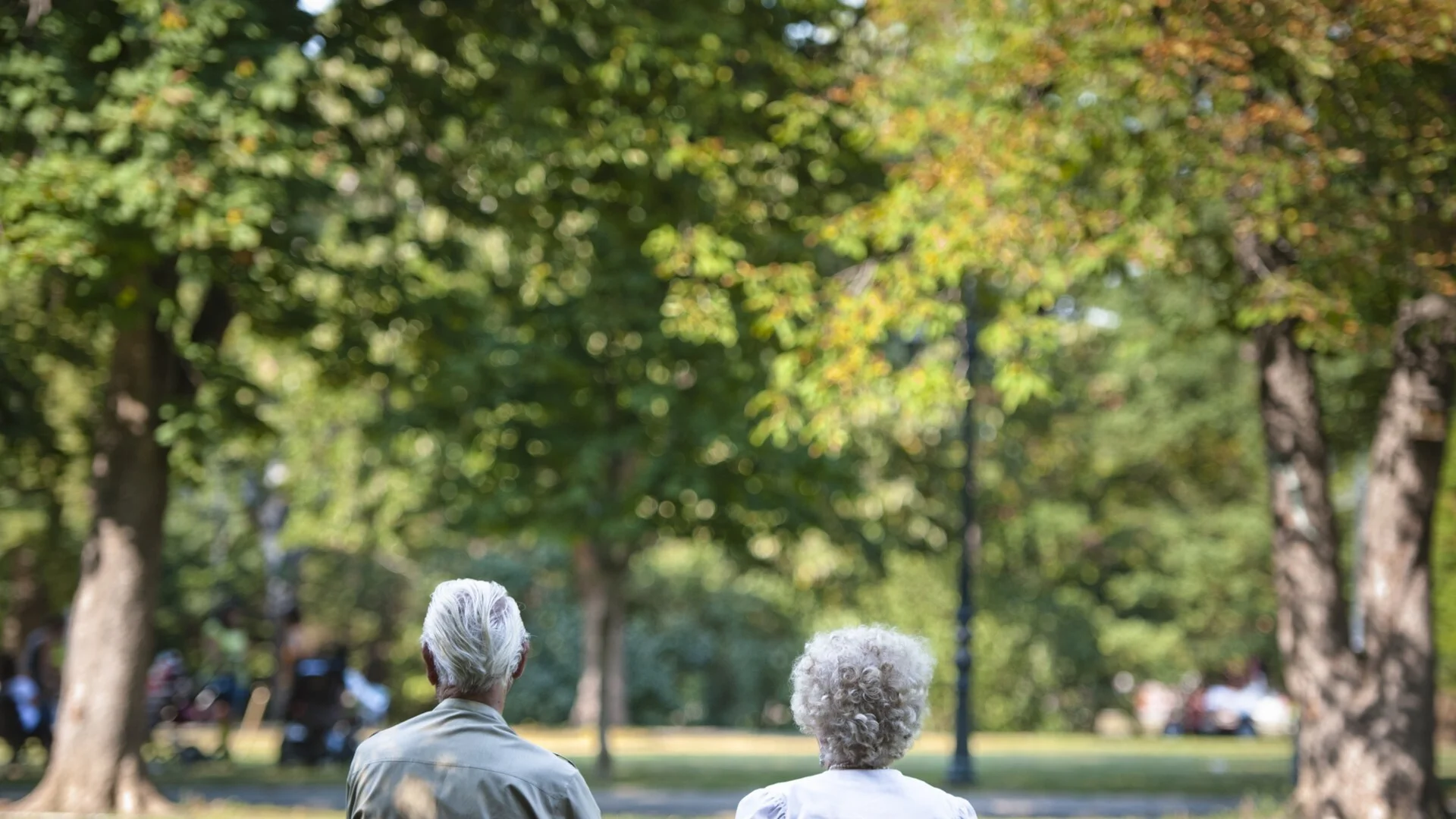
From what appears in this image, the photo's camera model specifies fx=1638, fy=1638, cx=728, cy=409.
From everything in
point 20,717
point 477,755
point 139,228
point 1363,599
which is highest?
point 139,228

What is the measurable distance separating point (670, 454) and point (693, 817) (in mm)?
6171

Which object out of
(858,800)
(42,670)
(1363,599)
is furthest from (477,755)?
(42,670)

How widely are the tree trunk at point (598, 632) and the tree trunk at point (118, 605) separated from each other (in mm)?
9152

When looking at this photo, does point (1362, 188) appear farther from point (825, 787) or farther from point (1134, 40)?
point (825, 787)

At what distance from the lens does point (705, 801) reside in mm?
16266

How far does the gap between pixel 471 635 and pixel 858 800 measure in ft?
3.13

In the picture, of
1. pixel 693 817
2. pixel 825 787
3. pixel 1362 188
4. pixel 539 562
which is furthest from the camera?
pixel 539 562

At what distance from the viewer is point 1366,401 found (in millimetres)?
17219

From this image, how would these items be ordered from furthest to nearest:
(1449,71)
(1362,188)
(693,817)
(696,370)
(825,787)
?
(696,370)
(693,817)
(1362,188)
(1449,71)
(825,787)

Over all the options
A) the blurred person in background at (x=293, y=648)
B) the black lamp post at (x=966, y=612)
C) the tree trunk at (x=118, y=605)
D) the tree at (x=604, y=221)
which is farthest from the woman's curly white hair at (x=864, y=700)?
the blurred person in background at (x=293, y=648)

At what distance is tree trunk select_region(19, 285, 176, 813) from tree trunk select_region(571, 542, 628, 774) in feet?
30.0

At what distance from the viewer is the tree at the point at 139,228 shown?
10953 millimetres

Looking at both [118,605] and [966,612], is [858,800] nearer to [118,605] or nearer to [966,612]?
[118,605]

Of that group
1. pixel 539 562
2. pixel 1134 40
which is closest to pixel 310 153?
pixel 1134 40
